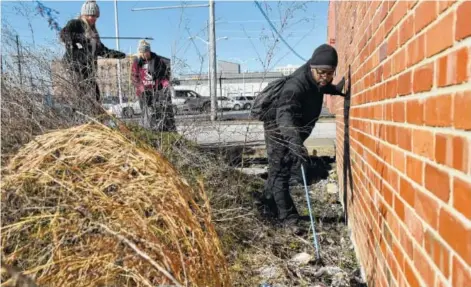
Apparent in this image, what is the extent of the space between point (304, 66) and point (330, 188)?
255 cm

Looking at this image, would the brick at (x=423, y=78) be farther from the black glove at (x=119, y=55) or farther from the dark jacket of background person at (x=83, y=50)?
the black glove at (x=119, y=55)

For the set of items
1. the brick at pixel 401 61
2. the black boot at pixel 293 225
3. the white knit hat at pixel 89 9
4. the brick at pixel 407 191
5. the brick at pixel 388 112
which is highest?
the white knit hat at pixel 89 9

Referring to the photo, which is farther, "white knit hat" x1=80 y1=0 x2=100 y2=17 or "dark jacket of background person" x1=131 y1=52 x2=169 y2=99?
"white knit hat" x1=80 y1=0 x2=100 y2=17

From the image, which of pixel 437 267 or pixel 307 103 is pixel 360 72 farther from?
pixel 437 267

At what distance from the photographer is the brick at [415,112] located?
1.44 m

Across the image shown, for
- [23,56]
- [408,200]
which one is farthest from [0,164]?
[23,56]

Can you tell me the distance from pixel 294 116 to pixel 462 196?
3.91m

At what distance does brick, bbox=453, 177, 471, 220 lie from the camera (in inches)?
39.6

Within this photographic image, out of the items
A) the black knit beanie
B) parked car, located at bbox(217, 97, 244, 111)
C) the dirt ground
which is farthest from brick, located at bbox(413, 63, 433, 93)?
parked car, located at bbox(217, 97, 244, 111)

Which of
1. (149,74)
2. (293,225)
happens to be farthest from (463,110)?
(149,74)

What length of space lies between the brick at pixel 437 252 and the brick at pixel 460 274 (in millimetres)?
52

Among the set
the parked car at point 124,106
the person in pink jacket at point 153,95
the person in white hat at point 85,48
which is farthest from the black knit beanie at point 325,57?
the person in white hat at point 85,48

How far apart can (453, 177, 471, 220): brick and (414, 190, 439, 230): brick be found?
0.17 meters

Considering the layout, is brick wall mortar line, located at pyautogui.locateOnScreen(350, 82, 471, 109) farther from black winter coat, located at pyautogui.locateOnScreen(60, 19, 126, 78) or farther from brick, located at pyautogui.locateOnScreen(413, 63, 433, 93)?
black winter coat, located at pyautogui.locateOnScreen(60, 19, 126, 78)
